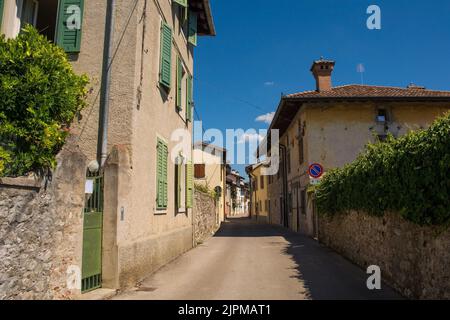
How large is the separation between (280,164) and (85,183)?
22896 millimetres

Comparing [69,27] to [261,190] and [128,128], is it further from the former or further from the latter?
[261,190]

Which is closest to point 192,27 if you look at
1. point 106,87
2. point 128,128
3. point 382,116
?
point 106,87

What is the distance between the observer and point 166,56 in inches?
400

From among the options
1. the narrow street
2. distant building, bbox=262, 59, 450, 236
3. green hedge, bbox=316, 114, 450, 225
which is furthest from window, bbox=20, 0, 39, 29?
distant building, bbox=262, 59, 450, 236

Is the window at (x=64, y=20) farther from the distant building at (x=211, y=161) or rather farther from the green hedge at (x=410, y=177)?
the distant building at (x=211, y=161)

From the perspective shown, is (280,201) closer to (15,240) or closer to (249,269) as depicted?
(249,269)

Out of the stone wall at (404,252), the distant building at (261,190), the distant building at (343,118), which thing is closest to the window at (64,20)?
the stone wall at (404,252)

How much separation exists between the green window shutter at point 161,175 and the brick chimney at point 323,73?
1236 centimetres

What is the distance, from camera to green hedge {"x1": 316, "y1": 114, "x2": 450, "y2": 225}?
5.04 m

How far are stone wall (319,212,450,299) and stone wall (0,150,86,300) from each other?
5316 mm

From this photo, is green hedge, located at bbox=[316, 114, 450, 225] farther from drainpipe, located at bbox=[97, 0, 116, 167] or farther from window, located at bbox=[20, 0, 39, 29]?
window, located at bbox=[20, 0, 39, 29]

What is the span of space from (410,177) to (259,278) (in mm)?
4073

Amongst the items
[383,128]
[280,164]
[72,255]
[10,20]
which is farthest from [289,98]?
[72,255]

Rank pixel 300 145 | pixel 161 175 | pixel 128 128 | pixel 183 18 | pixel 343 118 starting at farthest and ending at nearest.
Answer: pixel 300 145
pixel 343 118
pixel 183 18
pixel 161 175
pixel 128 128
